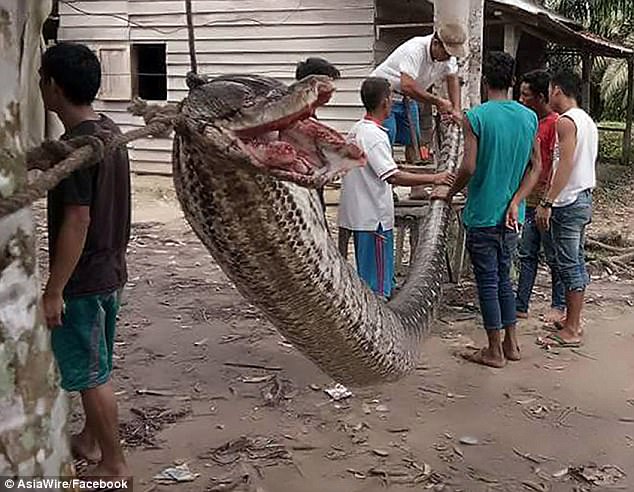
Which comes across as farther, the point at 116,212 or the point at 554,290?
the point at 554,290

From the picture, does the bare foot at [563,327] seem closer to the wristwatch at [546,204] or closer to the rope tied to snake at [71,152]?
the wristwatch at [546,204]

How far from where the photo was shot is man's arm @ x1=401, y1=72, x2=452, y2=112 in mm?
Answer: 5688

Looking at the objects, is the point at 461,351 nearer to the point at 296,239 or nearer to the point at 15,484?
the point at 296,239

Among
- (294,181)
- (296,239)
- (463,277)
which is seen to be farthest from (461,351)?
(294,181)

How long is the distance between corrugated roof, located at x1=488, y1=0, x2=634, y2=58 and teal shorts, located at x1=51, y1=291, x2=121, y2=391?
9214mm

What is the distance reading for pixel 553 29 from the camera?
13523mm

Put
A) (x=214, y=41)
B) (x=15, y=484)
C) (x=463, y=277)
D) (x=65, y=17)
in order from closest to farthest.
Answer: (x=15, y=484) → (x=463, y=277) → (x=214, y=41) → (x=65, y=17)

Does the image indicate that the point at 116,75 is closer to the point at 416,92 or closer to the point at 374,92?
the point at 416,92

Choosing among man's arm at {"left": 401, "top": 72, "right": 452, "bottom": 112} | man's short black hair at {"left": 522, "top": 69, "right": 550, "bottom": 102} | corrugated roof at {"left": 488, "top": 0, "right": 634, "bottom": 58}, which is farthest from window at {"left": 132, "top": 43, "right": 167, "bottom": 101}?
man's short black hair at {"left": 522, "top": 69, "right": 550, "bottom": 102}

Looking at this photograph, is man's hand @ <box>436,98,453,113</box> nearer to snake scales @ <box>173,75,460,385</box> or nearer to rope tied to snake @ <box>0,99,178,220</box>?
snake scales @ <box>173,75,460,385</box>

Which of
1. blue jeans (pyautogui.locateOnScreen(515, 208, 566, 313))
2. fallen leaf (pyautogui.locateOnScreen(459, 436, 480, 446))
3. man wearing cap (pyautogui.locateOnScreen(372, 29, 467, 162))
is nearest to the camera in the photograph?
fallen leaf (pyautogui.locateOnScreen(459, 436, 480, 446))

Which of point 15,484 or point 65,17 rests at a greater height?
point 65,17

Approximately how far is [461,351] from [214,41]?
9.34m

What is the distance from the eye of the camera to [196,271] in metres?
8.12
